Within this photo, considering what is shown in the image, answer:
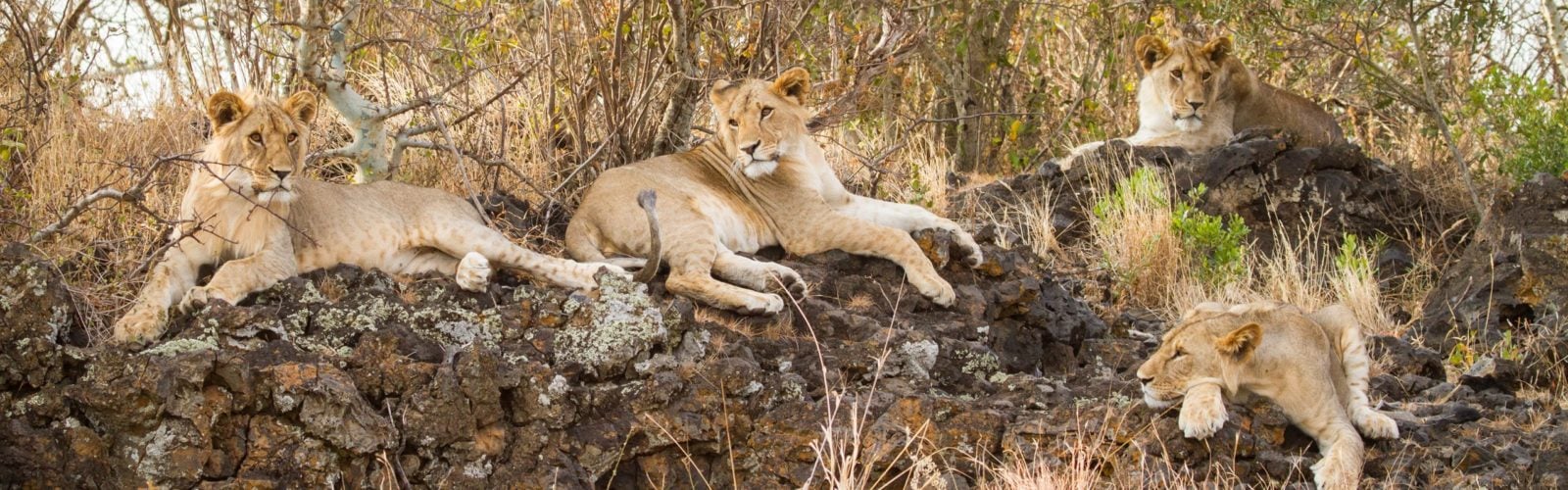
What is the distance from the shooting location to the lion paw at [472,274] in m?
6.88

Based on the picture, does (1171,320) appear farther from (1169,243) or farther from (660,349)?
(660,349)

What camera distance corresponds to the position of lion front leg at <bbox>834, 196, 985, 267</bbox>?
845 cm

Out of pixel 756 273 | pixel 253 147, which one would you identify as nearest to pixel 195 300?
pixel 253 147

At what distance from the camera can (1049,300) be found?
8195 mm

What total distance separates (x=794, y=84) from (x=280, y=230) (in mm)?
2754

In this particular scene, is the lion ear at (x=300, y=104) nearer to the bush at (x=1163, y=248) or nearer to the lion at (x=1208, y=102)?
the bush at (x=1163, y=248)

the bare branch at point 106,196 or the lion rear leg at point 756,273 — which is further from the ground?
the bare branch at point 106,196

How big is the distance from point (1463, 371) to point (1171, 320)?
5.30ft

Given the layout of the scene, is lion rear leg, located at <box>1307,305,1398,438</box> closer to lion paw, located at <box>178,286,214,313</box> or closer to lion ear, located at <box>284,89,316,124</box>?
lion ear, located at <box>284,89,316,124</box>

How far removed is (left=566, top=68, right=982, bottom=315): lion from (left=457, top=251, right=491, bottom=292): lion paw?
68 centimetres

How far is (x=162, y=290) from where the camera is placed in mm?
6418

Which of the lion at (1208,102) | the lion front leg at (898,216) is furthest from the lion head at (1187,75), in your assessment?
the lion front leg at (898,216)

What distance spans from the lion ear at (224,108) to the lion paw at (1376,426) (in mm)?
4338

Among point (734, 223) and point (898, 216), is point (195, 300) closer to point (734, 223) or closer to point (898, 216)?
point (734, 223)
